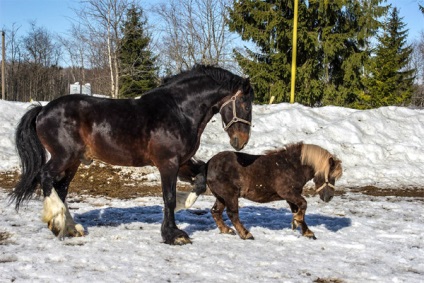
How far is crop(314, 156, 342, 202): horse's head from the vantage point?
600cm

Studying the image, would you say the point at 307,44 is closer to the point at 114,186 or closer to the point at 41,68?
the point at 114,186

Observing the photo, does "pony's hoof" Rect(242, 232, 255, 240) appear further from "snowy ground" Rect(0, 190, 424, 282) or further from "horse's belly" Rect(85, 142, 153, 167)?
"horse's belly" Rect(85, 142, 153, 167)

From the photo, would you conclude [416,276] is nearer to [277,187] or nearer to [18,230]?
[277,187]

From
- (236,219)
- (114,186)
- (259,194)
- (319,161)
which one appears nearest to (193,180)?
(236,219)

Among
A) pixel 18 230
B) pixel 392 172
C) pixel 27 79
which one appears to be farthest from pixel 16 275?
pixel 27 79

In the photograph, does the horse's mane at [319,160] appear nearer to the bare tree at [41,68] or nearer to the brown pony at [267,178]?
the brown pony at [267,178]

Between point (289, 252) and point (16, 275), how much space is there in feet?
9.82

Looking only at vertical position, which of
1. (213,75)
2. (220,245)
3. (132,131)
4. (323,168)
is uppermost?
(213,75)

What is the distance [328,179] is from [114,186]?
6037 millimetres

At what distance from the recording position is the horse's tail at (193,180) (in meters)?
5.85

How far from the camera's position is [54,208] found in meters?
5.40

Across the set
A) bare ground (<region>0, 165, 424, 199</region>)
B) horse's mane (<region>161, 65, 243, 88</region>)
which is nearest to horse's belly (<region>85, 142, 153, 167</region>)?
horse's mane (<region>161, 65, 243, 88</region>)

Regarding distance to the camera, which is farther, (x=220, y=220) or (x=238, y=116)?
(x=220, y=220)

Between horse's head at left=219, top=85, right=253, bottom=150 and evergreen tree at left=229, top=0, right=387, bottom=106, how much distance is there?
687 inches
